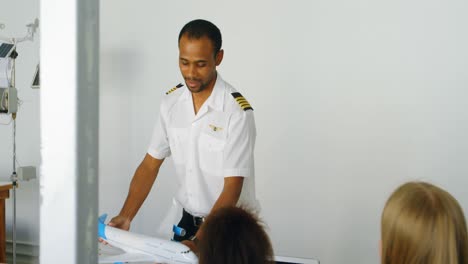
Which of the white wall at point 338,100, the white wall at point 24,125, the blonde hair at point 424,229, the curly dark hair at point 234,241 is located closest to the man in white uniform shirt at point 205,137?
the curly dark hair at point 234,241

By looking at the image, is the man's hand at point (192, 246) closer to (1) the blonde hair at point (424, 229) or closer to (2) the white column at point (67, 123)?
(1) the blonde hair at point (424, 229)

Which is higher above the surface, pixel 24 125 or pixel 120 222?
pixel 24 125

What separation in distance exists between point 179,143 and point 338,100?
142 centimetres

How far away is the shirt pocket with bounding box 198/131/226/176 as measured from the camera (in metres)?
1.74

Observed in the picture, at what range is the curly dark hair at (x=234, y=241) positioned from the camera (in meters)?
1.00

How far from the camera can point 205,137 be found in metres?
1.75

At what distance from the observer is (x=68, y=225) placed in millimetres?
365

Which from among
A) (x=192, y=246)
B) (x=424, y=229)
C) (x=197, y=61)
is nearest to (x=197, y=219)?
(x=192, y=246)

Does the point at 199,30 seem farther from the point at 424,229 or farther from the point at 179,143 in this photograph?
the point at 424,229

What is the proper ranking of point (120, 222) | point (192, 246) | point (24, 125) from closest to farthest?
1. point (192, 246)
2. point (120, 222)
3. point (24, 125)

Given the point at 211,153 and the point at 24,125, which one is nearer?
the point at 211,153

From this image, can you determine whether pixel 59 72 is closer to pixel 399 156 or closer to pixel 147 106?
pixel 399 156

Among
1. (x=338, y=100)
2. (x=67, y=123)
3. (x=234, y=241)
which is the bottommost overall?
(x=234, y=241)

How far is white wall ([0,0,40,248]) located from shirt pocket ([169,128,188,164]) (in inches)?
88.2
